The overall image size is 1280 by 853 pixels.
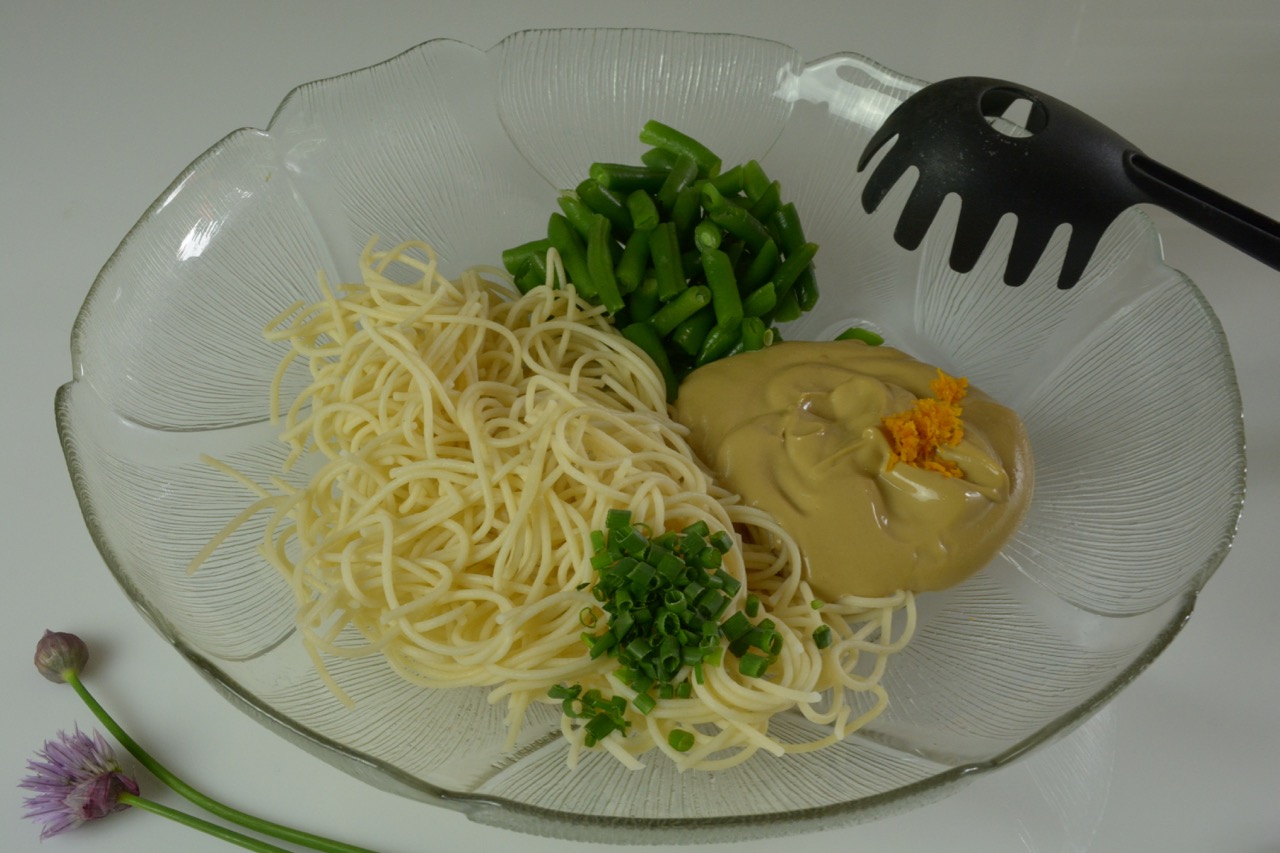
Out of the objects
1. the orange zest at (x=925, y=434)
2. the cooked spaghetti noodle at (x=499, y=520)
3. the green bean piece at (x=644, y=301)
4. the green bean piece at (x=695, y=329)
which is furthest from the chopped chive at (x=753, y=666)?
the green bean piece at (x=644, y=301)

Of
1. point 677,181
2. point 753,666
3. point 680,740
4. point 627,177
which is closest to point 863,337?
point 677,181

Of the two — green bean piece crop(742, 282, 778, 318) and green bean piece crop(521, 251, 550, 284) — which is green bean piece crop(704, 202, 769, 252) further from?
green bean piece crop(521, 251, 550, 284)

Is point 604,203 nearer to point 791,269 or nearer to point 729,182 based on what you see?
point 729,182

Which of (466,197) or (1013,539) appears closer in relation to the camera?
(1013,539)

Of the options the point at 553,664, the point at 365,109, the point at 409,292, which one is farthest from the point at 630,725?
the point at 365,109

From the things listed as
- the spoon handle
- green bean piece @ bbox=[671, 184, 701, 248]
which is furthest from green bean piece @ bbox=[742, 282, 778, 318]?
the spoon handle

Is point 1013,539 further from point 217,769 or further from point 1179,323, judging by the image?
point 217,769

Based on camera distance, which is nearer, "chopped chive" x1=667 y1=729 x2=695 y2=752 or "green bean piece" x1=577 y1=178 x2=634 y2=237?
"chopped chive" x1=667 y1=729 x2=695 y2=752
